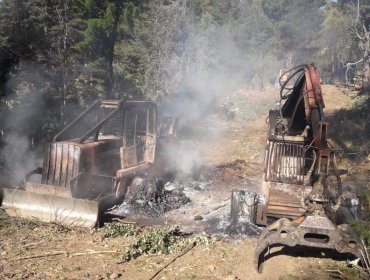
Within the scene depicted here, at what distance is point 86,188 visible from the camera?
866cm

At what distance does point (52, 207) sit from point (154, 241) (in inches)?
105

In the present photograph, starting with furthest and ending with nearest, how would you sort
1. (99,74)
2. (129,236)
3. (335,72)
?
(335,72), (99,74), (129,236)

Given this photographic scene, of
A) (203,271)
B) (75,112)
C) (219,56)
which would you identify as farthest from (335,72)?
(203,271)

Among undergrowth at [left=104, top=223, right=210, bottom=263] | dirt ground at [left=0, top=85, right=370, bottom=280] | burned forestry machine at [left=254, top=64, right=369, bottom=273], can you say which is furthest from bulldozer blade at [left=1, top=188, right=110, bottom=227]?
burned forestry machine at [left=254, top=64, right=369, bottom=273]

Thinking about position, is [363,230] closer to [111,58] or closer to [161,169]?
[161,169]

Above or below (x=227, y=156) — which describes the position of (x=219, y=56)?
above

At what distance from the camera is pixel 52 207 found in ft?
26.2

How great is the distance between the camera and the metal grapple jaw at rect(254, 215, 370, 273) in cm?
539

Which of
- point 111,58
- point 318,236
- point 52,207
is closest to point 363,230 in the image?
point 318,236

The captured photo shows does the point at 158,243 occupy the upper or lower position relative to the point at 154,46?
lower

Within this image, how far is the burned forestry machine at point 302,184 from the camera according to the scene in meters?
5.45

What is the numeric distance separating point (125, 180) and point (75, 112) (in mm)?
7905

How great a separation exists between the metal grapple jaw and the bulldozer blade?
379 cm

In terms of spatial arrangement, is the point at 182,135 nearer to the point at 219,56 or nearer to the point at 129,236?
the point at 129,236
